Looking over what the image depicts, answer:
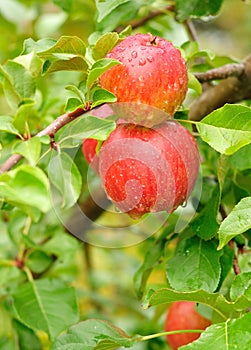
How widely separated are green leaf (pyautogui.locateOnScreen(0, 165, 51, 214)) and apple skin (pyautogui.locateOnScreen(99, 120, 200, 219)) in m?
0.19

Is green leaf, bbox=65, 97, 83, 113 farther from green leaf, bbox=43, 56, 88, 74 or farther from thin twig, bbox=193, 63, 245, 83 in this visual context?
thin twig, bbox=193, 63, 245, 83

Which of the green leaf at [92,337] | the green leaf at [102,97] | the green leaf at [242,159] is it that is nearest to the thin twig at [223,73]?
the green leaf at [242,159]

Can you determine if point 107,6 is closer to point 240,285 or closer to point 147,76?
point 147,76

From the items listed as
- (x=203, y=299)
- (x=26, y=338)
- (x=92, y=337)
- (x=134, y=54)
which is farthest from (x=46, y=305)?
(x=134, y=54)

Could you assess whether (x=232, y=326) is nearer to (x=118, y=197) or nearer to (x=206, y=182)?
(x=118, y=197)

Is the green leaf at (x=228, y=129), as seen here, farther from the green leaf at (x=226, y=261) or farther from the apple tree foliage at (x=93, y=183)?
the green leaf at (x=226, y=261)

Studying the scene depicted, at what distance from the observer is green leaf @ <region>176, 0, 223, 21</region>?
1.06 metres

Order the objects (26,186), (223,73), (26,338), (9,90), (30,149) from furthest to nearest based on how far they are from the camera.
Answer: (26,338) → (223,73) → (9,90) → (30,149) → (26,186)

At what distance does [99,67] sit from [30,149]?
0.10 m

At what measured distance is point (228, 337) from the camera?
2.37ft

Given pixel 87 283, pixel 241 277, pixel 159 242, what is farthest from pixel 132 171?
pixel 87 283

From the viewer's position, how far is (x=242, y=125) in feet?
2.47

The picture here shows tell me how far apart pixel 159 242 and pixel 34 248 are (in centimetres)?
30

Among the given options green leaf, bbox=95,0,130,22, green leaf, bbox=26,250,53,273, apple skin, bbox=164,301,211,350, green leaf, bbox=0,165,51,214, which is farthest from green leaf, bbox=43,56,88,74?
green leaf, bbox=26,250,53,273
